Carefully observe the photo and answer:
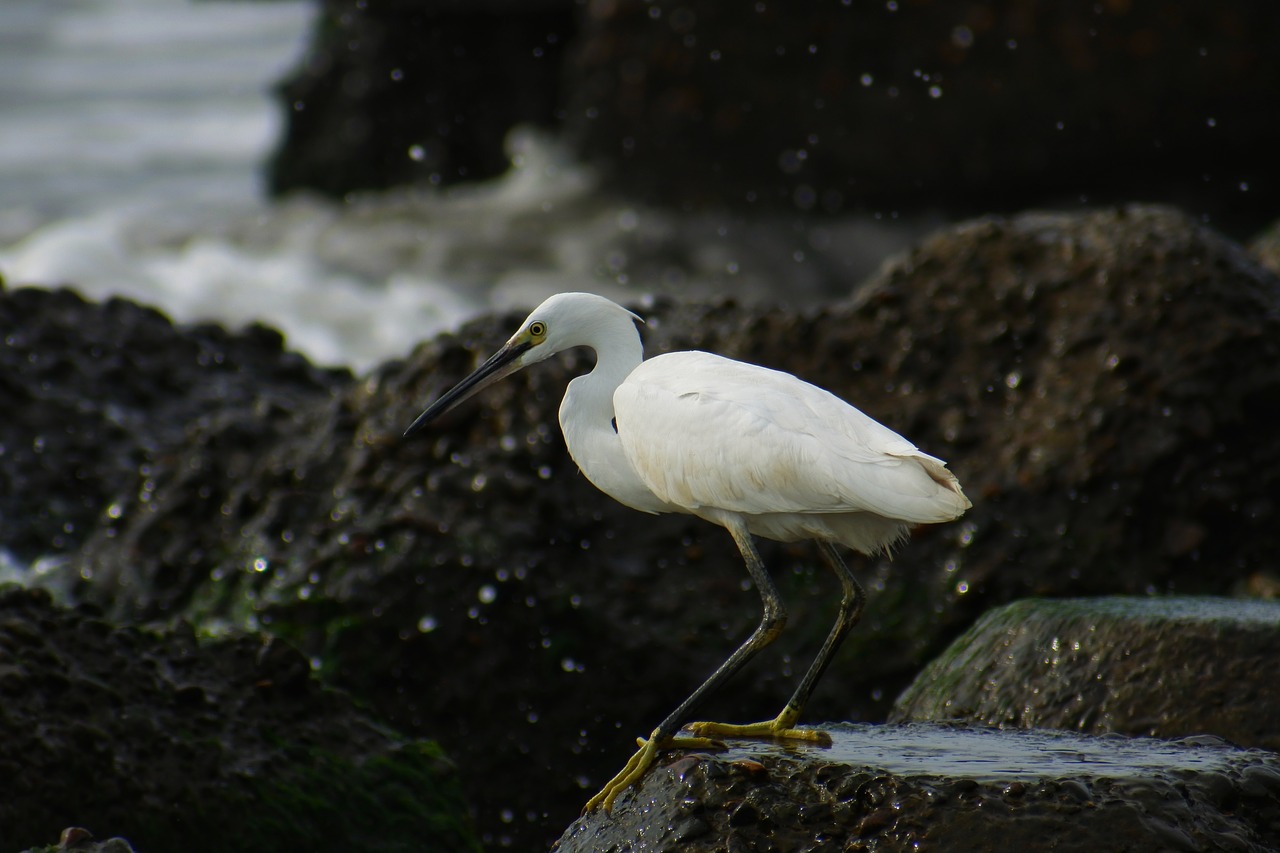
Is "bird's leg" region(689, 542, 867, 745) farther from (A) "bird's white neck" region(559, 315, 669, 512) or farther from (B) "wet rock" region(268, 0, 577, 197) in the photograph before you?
(B) "wet rock" region(268, 0, 577, 197)

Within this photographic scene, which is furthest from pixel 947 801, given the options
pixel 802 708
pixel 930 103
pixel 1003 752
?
pixel 930 103

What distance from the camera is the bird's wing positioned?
3264mm

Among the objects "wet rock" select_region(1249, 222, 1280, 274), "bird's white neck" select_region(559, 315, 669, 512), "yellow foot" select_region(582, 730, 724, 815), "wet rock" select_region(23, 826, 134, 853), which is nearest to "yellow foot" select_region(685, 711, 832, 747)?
"yellow foot" select_region(582, 730, 724, 815)

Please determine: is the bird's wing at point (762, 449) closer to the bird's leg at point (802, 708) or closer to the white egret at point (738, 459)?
the white egret at point (738, 459)

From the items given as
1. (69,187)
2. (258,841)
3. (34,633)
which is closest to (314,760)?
(258,841)

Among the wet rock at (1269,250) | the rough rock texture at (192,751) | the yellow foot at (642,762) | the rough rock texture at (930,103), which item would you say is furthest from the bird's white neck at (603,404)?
the rough rock texture at (930,103)

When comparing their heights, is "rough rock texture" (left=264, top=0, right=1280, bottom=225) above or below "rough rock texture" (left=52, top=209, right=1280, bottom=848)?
above

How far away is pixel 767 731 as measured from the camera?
11.1 feet

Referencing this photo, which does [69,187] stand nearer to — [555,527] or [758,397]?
[555,527]

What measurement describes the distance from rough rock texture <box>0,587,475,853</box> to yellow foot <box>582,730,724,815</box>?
95 cm

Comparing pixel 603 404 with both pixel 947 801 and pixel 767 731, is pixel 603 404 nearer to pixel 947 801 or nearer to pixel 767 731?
pixel 767 731

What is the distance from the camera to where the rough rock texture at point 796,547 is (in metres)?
4.97

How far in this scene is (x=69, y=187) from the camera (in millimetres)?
17516

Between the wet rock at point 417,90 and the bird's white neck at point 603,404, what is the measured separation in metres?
11.9
